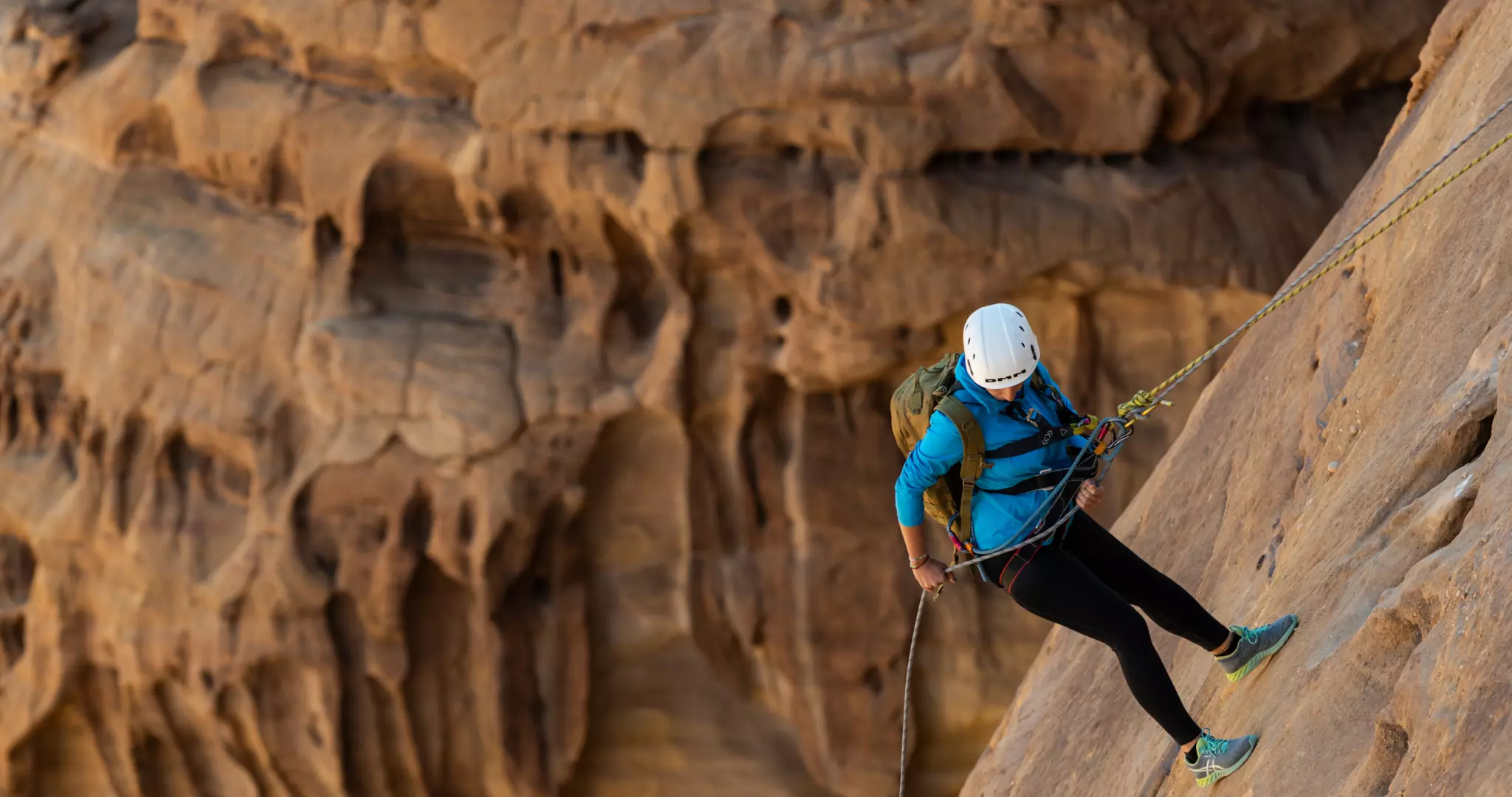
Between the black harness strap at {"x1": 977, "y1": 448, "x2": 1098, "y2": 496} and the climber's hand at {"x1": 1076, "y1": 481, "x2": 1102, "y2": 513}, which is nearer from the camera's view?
the climber's hand at {"x1": 1076, "y1": 481, "x2": 1102, "y2": 513}

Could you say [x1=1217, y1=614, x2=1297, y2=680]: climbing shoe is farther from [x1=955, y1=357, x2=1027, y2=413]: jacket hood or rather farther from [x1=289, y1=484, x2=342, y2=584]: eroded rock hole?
[x1=289, y1=484, x2=342, y2=584]: eroded rock hole

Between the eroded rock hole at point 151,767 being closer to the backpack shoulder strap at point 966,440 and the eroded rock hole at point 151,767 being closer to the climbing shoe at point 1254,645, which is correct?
the backpack shoulder strap at point 966,440

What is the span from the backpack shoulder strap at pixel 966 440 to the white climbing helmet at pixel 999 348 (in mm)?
94

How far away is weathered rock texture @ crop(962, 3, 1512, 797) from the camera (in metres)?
2.85

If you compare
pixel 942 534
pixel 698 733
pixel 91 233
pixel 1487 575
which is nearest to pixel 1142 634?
pixel 1487 575

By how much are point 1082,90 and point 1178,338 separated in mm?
1818

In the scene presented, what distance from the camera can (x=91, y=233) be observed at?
10.5 m

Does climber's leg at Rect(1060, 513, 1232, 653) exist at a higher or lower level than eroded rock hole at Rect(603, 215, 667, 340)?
lower

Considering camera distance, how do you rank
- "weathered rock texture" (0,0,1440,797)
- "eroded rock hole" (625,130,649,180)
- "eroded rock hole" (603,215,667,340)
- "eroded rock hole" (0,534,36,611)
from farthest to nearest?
"eroded rock hole" (0,534,36,611)
"eroded rock hole" (603,215,667,340)
"eroded rock hole" (625,130,649,180)
"weathered rock texture" (0,0,1440,797)

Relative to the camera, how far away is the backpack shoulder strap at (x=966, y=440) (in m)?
3.74

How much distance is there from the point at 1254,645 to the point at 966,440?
941 mm

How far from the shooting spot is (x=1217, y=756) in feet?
11.9

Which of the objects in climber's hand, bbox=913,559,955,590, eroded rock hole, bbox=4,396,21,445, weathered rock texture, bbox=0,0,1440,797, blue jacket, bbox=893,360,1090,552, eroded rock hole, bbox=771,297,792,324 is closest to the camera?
blue jacket, bbox=893,360,1090,552

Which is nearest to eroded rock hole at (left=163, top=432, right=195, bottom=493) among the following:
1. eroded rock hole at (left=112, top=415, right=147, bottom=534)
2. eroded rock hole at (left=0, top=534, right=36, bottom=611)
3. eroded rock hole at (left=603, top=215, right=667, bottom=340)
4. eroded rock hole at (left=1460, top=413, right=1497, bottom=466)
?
eroded rock hole at (left=112, top=415, right=147, bottom=534)
